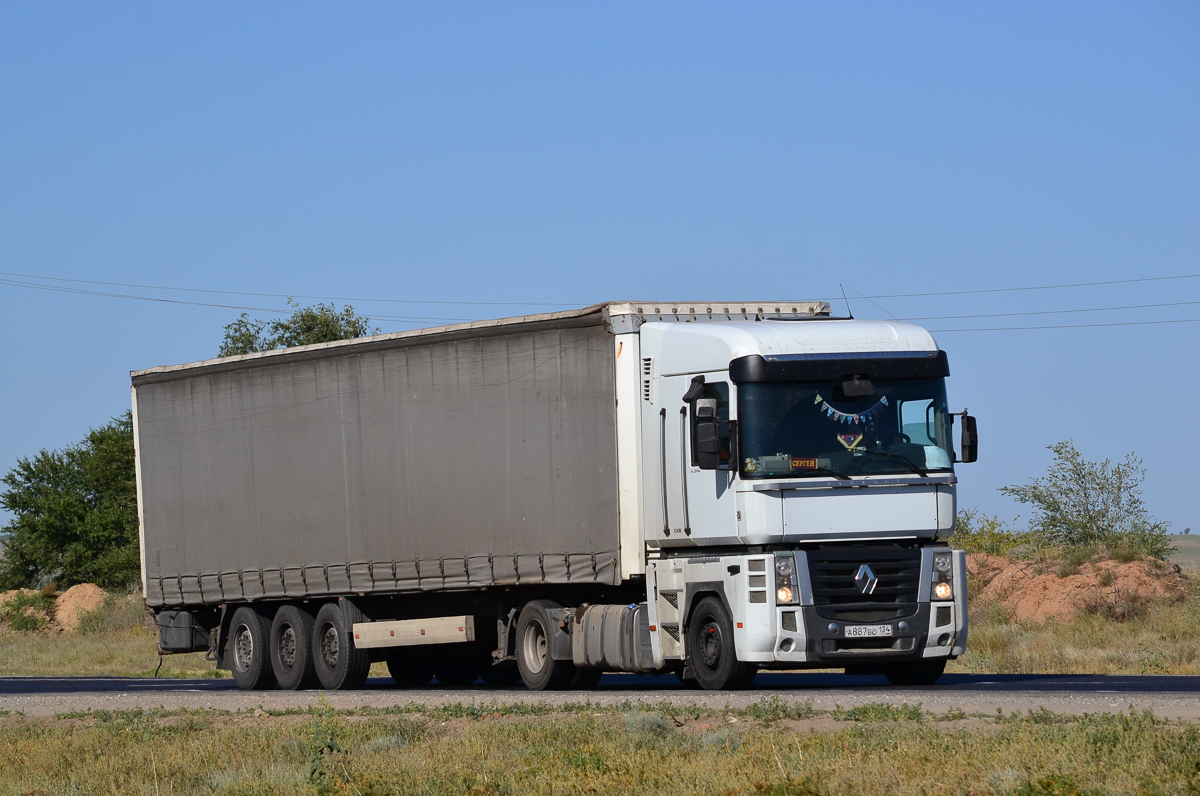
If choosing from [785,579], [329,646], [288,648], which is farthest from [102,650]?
[785,579]

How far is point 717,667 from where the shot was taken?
1695cm

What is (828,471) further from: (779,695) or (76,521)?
(76,521)

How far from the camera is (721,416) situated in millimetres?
16750

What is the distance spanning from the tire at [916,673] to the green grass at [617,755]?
4.54 metres

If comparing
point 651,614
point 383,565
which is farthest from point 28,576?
point 651,614

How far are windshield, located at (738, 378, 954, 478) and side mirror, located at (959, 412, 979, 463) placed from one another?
156 millimetres

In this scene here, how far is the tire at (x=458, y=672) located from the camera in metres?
23.6

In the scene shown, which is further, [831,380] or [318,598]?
[318,598]

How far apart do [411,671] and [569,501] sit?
6.47m

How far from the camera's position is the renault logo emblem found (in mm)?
16438

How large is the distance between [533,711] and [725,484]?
317cm

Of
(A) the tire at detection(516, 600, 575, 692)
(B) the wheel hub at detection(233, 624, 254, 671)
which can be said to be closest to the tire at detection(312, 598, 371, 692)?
(B) the wheel hub at detection(233, 624, 254, 671)

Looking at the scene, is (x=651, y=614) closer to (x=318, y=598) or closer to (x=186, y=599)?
(x=318, y=598)

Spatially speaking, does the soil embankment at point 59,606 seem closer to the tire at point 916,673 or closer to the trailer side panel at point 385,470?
the trailer side panel at point 385,470
